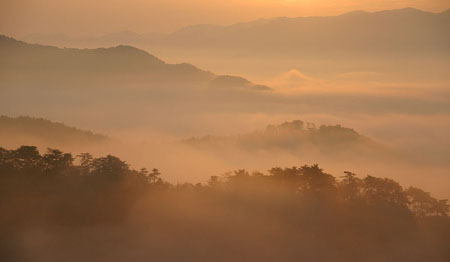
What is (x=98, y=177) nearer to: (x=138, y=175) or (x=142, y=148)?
(x=138, y=175)

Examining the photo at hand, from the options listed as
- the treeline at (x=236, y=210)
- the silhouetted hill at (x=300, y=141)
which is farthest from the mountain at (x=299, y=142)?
the treeline at (x=236, y=210)

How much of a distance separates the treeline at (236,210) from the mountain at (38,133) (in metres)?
89.0

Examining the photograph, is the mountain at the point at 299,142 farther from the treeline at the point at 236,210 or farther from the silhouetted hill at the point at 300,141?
the treeline at the point at 236,210

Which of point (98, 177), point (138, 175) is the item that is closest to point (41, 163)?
point (98, 177)

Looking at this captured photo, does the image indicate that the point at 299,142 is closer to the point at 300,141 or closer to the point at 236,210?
the point at 300,141

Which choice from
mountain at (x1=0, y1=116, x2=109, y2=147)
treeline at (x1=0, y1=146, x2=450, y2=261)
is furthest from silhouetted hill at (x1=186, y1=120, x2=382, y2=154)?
treeline at (x1=0, y1=146, x2=450, y2=261)

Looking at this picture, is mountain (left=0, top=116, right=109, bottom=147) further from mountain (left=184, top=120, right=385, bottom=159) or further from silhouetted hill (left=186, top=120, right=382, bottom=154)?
silhouetted hill (left=186, top=120, right=382, bottom=154)

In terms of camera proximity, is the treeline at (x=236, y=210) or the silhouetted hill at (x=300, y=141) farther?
the silhouetted hill at (x=300, y=141)

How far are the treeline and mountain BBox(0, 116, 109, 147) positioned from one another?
8895 cm

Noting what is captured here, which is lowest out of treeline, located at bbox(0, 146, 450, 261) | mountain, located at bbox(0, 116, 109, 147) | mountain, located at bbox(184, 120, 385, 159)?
treeline, located at bbox(0, 146, 450, 261)

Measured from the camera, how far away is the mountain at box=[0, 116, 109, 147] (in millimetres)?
130625

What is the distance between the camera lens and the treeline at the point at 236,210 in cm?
3575

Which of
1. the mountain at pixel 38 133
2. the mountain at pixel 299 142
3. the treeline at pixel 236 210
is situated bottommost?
the treeline at pixel 236 210

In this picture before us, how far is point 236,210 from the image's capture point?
40438 mm
